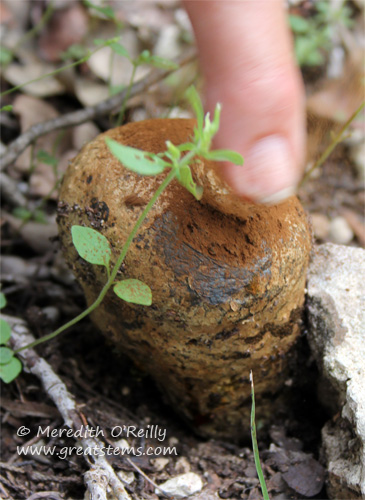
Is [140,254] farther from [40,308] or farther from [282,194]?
[40,308]

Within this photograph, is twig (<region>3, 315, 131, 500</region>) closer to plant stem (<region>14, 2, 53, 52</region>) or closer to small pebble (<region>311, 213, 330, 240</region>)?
small pebble (<region>311, 213, 330, 240</region>)

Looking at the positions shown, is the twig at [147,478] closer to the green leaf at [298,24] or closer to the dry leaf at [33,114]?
the dry leaf at [33,114]

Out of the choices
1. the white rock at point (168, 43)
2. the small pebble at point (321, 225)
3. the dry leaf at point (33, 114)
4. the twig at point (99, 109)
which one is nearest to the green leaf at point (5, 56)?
the dry leaf at point (33, 114)

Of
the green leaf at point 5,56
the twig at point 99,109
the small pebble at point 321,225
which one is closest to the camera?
the twig at point 99,109

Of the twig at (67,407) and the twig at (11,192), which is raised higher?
the twig at (11,192)

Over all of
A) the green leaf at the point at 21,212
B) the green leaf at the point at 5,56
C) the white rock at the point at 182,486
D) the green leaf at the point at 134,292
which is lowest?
the white rock at the point at 182,486

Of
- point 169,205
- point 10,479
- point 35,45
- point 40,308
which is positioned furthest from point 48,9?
point 10,479

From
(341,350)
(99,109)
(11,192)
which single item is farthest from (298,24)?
(341,350)

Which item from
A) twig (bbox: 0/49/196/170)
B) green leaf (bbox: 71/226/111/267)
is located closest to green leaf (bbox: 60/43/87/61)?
twig (bbox: 0/49/196/170)
